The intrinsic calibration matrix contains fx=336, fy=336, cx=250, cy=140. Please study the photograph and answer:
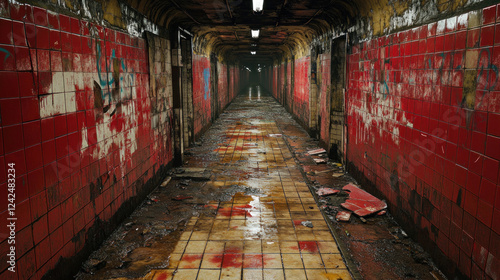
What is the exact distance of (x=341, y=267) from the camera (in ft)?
11.8

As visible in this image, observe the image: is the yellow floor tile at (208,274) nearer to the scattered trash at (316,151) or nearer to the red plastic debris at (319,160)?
the red plastic debris at (319,160)

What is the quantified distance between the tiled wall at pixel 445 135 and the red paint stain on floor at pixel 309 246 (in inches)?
50.5

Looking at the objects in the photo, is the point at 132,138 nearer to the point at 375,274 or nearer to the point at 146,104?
the point at 146,104

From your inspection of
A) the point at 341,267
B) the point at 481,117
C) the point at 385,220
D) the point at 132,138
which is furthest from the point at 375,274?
the point at 132,138

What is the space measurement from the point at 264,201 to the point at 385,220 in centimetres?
187

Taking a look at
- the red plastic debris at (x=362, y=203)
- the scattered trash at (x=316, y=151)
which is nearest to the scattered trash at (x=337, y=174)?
the red plastic debris at (x=362, y=203)

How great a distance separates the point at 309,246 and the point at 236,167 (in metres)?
3.84

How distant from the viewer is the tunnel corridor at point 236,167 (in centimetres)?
286

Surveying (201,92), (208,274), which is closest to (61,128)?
(208,274)

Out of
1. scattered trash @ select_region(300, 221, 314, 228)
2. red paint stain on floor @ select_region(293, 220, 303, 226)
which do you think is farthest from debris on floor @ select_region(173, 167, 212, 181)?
scattered trash @ select_region(300, 221, 314, 228)

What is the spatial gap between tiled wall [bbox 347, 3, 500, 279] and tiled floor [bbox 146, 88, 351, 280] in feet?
3.76

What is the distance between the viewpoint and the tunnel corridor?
2857mm

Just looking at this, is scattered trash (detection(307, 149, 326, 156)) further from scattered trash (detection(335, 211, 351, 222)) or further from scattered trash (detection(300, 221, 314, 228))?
scattered trash (detection(300, 221, 314, 228))

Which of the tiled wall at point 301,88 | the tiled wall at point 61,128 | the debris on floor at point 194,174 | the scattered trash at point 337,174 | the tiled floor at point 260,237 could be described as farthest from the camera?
the tiled wall at point 301,88
